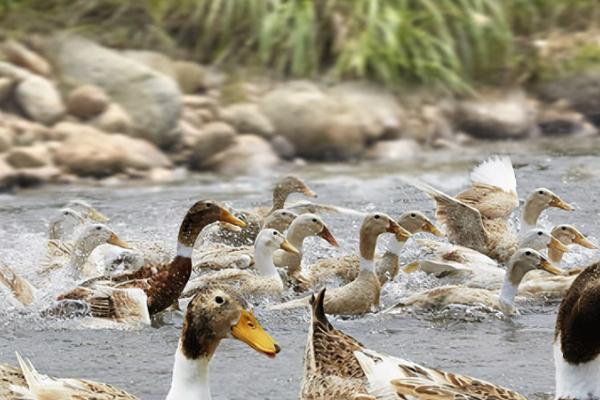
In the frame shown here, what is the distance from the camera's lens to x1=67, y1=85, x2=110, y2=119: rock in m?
15.7

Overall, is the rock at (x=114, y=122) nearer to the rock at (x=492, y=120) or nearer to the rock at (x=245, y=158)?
the rock at (x=245, y=158)

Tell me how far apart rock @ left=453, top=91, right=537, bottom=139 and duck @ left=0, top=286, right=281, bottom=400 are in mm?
10644

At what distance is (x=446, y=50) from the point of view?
16.6 m

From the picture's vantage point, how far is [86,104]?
1570 centimetres

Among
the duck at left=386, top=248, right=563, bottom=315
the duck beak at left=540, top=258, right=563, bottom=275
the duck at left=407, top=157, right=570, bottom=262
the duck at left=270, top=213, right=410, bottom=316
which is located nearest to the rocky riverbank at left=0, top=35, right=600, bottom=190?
the duck at left=407, top=157, right=570, bottom=262

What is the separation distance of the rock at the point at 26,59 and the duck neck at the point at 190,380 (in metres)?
10.2

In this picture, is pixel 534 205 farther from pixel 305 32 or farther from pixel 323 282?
pixel 305 32

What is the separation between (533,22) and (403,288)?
8.30 metres

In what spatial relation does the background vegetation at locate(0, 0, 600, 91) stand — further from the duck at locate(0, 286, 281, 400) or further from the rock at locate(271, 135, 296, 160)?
the duck at locate(0, 286, 281, 400)

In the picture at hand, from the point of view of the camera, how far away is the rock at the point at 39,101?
612 inches

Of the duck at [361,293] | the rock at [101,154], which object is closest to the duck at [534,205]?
the duck at [361,293]

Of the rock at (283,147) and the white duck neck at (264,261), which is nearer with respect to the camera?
the white duck neck at (264,261)

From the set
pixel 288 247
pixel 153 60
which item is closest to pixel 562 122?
pixel 153 60

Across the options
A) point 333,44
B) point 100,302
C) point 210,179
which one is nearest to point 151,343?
point 100,302
